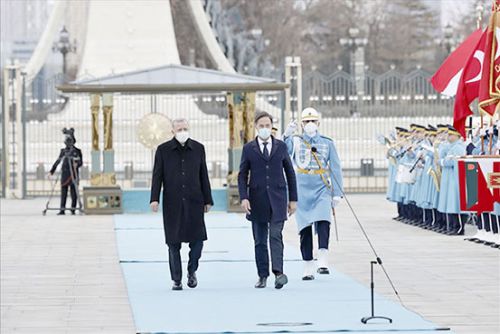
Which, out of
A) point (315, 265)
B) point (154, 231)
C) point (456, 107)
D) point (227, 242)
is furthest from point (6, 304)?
point (154, 231)

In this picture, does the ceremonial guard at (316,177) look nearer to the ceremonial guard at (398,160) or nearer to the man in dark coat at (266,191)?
the man in dark coat at (266,191)

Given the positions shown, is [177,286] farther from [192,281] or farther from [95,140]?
[95,140]

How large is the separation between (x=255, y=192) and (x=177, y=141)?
3.09ft

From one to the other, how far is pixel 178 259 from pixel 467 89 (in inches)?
166

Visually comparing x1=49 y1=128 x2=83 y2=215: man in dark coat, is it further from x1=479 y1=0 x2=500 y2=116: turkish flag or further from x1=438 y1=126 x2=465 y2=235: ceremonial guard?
x1=479 y1=0 x2=500 y2=116: turkish flag

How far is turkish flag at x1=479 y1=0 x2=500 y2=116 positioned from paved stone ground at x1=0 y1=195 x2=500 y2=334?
5.95 feet

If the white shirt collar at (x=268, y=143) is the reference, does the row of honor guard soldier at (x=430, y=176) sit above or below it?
below

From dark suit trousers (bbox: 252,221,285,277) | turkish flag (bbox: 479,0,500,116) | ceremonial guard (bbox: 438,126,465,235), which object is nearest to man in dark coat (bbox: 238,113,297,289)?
dark suit trousers (bbox: 252,221,285,277)

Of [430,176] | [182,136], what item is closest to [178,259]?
[182,136]

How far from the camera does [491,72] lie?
1504cm

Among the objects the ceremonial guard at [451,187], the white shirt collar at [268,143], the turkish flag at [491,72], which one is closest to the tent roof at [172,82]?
the ceremonial guard at [451,187]

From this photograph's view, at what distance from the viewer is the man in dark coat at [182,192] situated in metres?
16.3

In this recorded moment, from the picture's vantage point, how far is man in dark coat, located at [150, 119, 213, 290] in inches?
643

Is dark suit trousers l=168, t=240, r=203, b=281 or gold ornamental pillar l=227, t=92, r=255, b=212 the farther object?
gold ornamental pillar l=227, t=92, r=255, b=212
